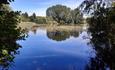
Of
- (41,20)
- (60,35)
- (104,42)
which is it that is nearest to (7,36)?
(104,42)

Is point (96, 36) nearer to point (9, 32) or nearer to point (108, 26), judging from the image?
point (108, 26)

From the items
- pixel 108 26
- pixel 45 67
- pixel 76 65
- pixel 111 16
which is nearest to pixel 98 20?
pixel 108 26

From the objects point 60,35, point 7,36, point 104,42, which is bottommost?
point 60,35

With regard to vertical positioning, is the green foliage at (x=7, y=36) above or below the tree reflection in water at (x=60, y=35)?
above

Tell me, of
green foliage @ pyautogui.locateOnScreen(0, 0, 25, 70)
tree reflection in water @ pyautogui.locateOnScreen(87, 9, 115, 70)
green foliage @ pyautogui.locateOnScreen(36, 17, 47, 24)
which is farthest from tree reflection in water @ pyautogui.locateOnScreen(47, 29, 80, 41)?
green foliage @ pyautogui.locateOnScreen(36, 17, 47, 24)

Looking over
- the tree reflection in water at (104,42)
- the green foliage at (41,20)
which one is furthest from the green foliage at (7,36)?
the green foliage at (41,20)

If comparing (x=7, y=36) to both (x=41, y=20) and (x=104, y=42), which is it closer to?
(x=104, y=42)

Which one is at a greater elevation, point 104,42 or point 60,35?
point 104,42

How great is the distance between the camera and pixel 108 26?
23688 mm

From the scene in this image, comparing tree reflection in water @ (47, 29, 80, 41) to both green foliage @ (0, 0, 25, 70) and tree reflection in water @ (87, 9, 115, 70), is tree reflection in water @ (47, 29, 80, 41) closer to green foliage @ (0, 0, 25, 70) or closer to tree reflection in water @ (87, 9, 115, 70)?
tree reflection in water @ (87, 9, 115, 70)

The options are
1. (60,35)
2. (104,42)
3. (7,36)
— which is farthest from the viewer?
(60,35)

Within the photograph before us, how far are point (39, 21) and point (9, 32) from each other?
140431 millimetres

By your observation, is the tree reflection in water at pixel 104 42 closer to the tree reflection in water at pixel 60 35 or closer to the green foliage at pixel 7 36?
the green foliage at pixel 7 36

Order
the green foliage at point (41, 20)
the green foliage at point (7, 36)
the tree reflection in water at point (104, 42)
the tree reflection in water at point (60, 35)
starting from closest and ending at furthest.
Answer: the green foliage at point (7, 36) < the tree reflection in water at point (104, 42) < the tree reflection in water at point (60, 35) < the green foliage at point (41, 20)
